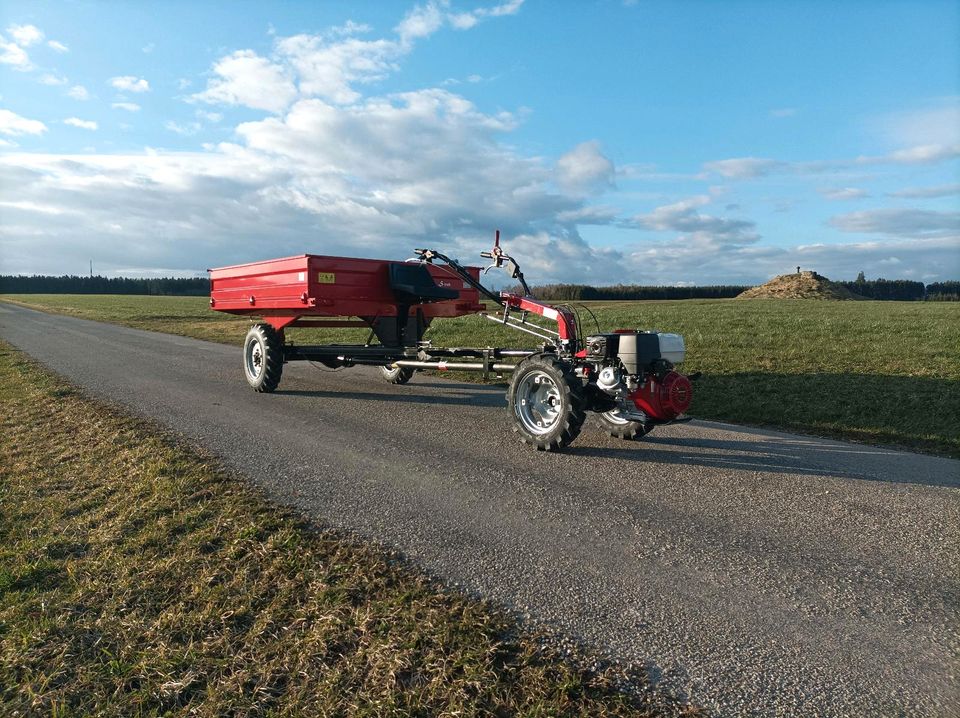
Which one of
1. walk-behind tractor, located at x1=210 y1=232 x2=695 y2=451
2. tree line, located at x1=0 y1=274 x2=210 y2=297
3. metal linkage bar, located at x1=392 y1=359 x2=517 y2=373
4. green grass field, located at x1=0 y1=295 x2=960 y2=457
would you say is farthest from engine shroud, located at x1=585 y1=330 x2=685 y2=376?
tree line, located at x1=0 y1=274 x2=210 y2=297

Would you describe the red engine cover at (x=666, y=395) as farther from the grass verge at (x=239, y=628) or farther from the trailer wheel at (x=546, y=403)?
the grass verge at (x=239, y=628)

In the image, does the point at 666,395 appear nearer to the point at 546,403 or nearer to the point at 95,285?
the point at 546,403

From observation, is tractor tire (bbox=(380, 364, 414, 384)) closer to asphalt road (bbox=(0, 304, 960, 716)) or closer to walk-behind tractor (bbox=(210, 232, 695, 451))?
walk-behind tractor (bbox=(210, 232, 695, 451))

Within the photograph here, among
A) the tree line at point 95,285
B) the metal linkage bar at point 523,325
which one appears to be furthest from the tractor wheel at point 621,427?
the tree line at point 95,285

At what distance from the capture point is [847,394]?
29.6 ft

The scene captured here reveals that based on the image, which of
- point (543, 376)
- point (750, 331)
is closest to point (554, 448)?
point (543, 376)

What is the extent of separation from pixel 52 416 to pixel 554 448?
6.15 meters

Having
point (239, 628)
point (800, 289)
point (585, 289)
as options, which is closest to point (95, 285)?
point (585, 289)

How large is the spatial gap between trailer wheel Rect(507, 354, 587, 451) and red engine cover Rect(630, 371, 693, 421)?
63 cm

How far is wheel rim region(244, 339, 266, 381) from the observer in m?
10.4

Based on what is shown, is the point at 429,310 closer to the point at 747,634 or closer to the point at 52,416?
the point at 52,416

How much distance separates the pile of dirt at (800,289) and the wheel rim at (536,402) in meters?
51.4

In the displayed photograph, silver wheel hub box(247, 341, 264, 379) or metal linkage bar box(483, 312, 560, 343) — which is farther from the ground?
metal linkage bar box(483, 312, 560, 343)

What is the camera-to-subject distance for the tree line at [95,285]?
95250 mm
